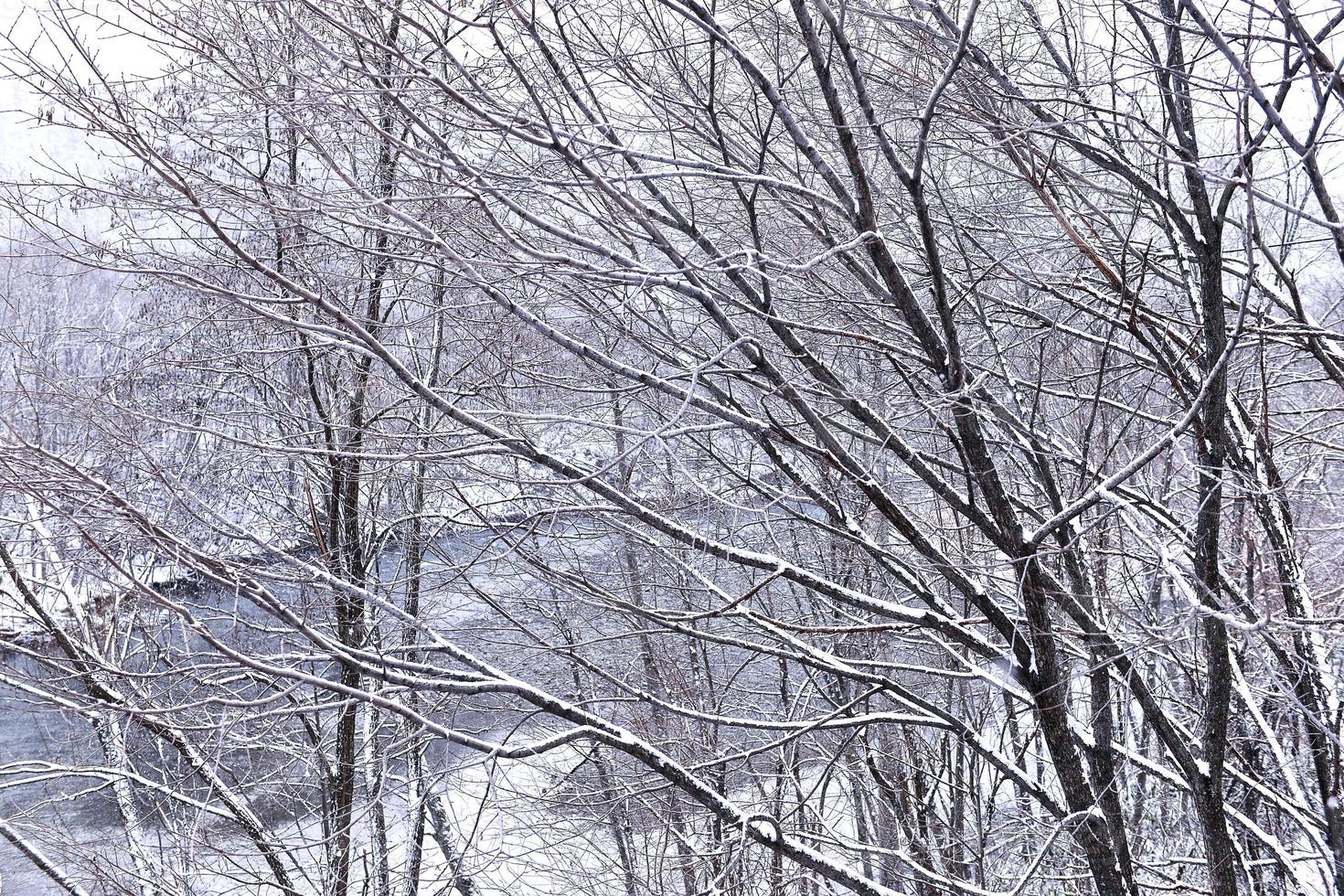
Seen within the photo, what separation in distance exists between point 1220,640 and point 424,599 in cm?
748

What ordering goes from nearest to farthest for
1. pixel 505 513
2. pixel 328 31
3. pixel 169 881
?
1. pixel 328 31
2. pixel 505 513
3. pixel 169 881

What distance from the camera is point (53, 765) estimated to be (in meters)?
6.75

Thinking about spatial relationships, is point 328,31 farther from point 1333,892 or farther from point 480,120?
point 1333,892

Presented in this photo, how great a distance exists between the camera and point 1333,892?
13.5 feet

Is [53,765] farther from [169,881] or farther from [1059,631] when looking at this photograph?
[1059,631]

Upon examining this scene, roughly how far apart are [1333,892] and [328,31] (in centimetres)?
574

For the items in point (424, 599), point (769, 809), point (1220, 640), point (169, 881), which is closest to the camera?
point (1220, 640)

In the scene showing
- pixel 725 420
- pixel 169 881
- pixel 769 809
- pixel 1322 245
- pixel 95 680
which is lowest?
pixel 169 881

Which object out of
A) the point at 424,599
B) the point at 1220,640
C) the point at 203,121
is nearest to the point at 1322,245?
the point at 1220,640

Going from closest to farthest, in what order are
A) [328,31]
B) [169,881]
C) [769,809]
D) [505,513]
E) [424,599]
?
1. [328,31]
2. [505,513]
3. [769,809]
4. [169,881]
5. [424,599]

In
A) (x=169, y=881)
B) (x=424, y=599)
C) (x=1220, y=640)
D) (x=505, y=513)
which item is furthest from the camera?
(x=424, y=599)

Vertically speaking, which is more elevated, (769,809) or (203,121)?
(203,121)

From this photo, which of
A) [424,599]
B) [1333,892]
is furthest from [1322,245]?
[424,599]

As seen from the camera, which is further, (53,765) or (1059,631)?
(53,765)
